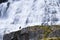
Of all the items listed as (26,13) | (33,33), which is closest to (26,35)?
(33,33)

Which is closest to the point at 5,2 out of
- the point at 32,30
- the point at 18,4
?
the point at 18,4

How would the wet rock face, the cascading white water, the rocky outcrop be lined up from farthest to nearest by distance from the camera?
the cascading white water → the wet rock face → the rocky outcrop

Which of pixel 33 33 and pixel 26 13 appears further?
pixel 26 13

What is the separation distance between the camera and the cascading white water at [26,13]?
63.2ft

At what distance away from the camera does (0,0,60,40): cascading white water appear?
19250 millimetres

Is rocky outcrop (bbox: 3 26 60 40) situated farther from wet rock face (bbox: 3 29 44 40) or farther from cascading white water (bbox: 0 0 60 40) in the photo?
cascading white water (bbox: 0 0 60 40)

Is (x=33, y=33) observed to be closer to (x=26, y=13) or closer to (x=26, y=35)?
(x=26, y=35)

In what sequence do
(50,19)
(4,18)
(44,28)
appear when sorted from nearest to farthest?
1. (44,28)
2. (50,19)
3. (4,18)

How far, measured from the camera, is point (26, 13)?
21.8m

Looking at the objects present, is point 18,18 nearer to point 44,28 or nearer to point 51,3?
point 51,3

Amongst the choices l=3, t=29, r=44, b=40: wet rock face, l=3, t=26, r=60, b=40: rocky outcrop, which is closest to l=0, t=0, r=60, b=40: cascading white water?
l=3, t=29, r=44, b=40: wet rock face

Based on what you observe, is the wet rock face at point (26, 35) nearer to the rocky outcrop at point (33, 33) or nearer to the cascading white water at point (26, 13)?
the rocky outcrop at point (33, 33)

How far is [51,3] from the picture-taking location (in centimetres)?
2166

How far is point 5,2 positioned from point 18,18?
4.52 m
